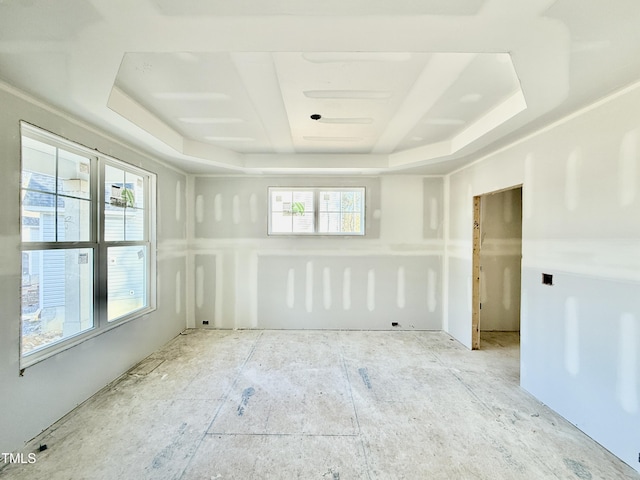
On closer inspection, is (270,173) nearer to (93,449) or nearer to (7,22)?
(7,22)

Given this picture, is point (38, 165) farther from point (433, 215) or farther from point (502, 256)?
point (502, 256)

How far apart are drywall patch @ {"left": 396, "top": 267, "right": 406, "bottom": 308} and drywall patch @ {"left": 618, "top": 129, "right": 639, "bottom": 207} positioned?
2913 millimetres

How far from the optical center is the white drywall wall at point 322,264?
15.1 feet

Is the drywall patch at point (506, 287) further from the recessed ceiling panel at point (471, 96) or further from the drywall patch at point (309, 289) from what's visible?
the drywall patch at point (309, 289)

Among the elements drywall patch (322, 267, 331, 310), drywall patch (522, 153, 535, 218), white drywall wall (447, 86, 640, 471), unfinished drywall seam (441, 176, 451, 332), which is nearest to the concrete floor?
white drywall wall (447, 86, 640, 471)

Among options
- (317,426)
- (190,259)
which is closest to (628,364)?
(317,426)

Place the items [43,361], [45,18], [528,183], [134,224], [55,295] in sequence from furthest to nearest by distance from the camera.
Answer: [134,224]
[528,183]
[55,295]
[43,361]
[45,18]

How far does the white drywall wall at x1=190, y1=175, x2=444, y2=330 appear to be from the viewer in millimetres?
4617

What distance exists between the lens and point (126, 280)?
10.7 ft

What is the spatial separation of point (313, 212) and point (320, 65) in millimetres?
2887

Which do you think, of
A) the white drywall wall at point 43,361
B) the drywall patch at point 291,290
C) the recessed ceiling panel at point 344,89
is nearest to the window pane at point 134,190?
the white drywall wall at point 43,361

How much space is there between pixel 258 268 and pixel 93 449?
292cm

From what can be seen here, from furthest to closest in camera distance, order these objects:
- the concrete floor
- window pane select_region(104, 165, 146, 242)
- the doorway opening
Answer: the doorway opening
window pane select_region(104, 165, 146, 242)
the concrete floor

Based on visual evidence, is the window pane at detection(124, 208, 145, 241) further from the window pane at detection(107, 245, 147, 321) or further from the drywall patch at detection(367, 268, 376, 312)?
the drywall patch at detection(367, 268, 376, 312)
